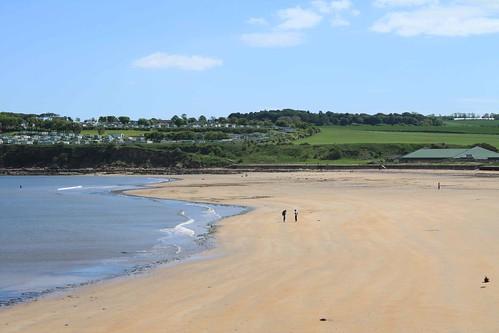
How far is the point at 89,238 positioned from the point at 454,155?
7018 centimetres

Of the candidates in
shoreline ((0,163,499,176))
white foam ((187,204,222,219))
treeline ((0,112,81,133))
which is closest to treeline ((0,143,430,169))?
shoreline ((0,163,499,176))

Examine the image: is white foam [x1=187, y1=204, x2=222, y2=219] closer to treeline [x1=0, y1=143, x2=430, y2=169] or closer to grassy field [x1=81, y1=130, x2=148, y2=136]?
treeline [x1=0, y1=143, x2=430, y2=169]

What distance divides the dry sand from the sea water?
140 centimetres

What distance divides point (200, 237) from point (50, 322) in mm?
14918

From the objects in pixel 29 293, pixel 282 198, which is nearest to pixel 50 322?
pixel 29 293

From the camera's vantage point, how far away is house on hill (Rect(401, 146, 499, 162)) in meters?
89.6

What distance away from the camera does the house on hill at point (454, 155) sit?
294 feet

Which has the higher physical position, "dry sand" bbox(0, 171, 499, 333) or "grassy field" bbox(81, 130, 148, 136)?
"grassy field" bbox(81, 130, 148, 136)

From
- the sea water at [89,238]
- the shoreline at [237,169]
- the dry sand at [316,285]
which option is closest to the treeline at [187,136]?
the shoreline at [237,169]

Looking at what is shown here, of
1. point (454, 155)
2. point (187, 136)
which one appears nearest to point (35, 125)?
point (187, 136)

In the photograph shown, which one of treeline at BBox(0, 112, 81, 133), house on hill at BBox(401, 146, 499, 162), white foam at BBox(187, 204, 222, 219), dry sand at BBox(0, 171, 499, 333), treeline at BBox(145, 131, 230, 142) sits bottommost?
white foam at BBox(187, 204, 222, 219)

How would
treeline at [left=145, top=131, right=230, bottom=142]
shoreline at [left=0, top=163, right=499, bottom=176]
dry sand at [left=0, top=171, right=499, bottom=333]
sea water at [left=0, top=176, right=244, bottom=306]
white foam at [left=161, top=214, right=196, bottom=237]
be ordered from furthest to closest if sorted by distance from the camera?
treeline at [left=145, top=131, right=230, bottom=142]
shoreline at [left=0, top=163, right=499, bottom=176]
white foam at [left=161, top=214, right=196, bottom=237]
sea water at [left=0, top=176, right=244, bottom=306]
dry sand at [left=0, top=171, right=499, bottom=333]

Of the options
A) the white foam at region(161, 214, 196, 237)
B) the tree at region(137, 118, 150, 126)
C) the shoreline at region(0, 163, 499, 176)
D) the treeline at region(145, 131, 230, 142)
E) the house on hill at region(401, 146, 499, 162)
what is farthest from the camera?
the tree at region(137, 118, 150, 126)

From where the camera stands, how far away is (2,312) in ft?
47.5
